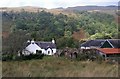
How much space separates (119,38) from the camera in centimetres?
1561

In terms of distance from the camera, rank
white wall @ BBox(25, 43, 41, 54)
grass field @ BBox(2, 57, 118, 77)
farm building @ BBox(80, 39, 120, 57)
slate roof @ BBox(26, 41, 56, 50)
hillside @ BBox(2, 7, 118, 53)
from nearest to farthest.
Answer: grass field @ BBox(2, 57, 118, 77), farm building @ BBox(80, 39, 120, 57), hillside @ BBox(2, 7, 118, 53), white wall @ BBox(25, 43, 41, 54), slate roof @ BBox(26, 41, 56, 50)

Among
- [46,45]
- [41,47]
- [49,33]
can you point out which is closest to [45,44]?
[46,45]

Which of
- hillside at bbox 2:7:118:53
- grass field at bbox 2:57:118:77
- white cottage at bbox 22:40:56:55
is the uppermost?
hillside at bbox 2:7:118:53

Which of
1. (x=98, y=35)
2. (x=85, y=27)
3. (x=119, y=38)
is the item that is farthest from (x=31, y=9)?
(x=119, y=38)

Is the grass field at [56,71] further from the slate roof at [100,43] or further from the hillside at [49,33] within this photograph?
the slate roof at [100,43]

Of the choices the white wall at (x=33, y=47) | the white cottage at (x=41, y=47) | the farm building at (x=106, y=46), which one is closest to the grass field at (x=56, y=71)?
the farm building at (x=106, y=46)

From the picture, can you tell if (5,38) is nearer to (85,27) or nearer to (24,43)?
(24,43)

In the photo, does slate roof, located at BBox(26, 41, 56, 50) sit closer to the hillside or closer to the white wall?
the white wall

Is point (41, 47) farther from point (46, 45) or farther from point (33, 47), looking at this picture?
point (46, 45)

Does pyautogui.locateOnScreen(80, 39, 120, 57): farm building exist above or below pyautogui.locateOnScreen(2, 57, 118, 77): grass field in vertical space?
above

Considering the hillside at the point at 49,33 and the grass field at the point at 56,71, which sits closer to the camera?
the grass field at the point at 56,71

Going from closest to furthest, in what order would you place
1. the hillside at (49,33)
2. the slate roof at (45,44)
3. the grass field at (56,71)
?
1. the grass field at (56,71)
2. the hillside at (49,33)
3. the slate roof at (45,44)

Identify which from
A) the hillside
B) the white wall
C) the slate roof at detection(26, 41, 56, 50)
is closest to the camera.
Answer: the hillside

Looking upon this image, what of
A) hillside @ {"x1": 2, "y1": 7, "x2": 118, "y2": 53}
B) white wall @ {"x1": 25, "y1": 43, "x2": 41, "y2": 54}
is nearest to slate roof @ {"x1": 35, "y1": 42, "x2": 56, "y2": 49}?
white wall @ {"x1": 25, "y1": 43, "x2": 41, "y2": 54}
